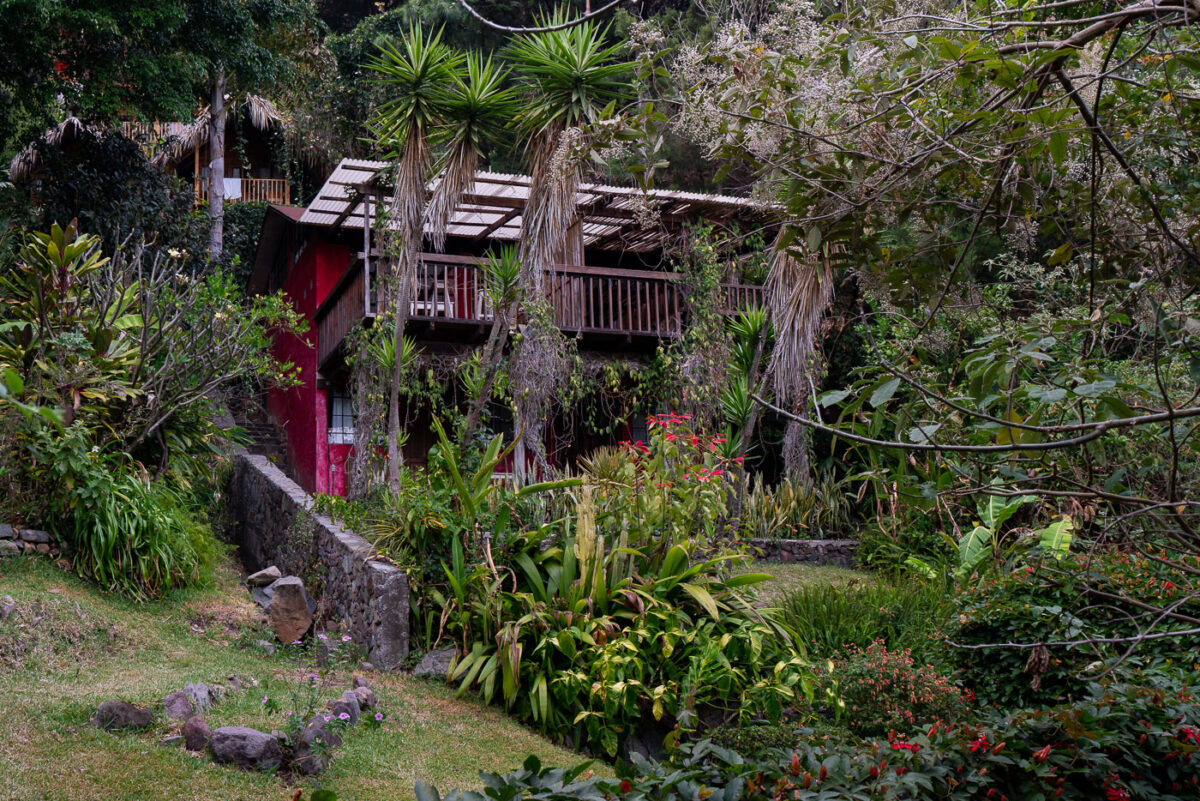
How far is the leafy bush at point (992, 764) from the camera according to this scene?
9.38 feet

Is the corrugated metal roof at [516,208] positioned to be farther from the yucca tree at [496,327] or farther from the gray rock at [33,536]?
the gray rock at [33,536]

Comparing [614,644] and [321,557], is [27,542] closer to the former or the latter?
[321,557]

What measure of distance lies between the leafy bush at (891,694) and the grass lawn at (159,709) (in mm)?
1742

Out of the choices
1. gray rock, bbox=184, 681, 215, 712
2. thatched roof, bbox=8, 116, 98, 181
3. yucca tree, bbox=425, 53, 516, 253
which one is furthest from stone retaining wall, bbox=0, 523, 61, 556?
thatched roof, bbox=8, 116, 98, 181

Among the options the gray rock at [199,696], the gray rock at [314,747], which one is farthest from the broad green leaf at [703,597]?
the gray rock at [199,696]

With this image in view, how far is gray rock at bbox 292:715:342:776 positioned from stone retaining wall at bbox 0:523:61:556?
166 inches

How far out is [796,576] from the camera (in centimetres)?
1086

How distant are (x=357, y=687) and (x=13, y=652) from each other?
2.29 m

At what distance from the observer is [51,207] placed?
15.9m

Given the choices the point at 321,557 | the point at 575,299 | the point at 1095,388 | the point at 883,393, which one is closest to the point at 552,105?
the point at 575,299

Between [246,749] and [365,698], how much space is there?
1139 millimetres

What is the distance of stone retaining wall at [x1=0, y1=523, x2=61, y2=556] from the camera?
784 centimetres

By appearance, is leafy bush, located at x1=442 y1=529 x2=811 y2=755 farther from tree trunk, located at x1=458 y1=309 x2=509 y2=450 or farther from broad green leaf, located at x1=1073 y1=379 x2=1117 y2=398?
broad green leaf, located at x1=1073 y1=379 x2=1117 y2=398

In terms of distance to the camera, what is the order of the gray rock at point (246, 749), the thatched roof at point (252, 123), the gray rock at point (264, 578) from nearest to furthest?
the gray rock at point (246, 749) → the gray rock at point (264, 578) → the thatched roof at point (252, 123)
